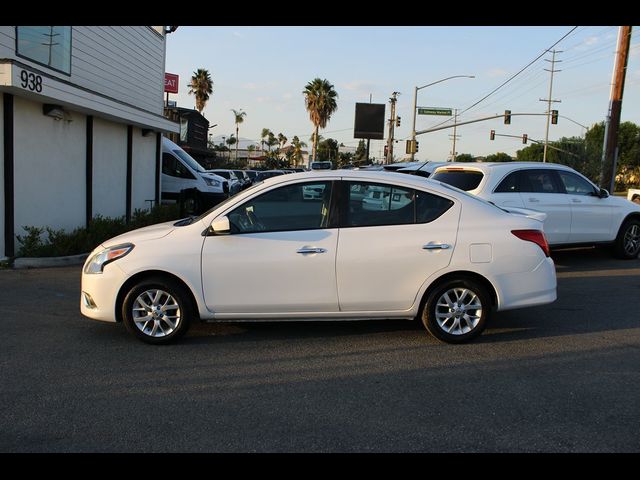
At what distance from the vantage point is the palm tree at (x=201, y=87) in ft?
217

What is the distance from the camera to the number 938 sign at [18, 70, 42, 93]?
29.7ft

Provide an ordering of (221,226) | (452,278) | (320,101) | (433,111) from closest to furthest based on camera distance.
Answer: (221,226) → (452,278) → (433,111) → (320,101)

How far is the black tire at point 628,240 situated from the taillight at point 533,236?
6.03m

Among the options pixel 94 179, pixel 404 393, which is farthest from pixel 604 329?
pixel 94 179

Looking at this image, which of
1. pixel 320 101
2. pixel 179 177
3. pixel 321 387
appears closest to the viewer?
pixel 321 387

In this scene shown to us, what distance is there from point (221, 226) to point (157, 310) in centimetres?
103

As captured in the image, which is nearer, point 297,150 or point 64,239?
point 64,239

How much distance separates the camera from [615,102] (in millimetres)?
17562

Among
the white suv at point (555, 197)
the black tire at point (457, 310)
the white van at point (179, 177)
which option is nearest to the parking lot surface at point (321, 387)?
the black tire at point (457, 310)

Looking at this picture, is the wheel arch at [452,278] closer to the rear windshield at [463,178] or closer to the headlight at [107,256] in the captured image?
the headlight at [107,256]

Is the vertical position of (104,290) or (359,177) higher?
(359,177)

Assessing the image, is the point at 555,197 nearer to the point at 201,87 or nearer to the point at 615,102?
the point at 615,102

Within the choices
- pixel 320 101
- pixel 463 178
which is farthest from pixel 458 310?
pixel 320 101
